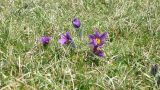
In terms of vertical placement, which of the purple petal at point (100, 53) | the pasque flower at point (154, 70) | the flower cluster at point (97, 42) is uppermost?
the flower cluster at point (97, 42)

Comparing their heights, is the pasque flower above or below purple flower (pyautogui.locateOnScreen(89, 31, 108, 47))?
below

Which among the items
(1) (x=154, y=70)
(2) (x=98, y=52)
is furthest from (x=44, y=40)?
(1) (x=154, y=70)

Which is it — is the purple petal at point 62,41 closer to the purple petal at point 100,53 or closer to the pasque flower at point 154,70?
the purple petal at point 100,53

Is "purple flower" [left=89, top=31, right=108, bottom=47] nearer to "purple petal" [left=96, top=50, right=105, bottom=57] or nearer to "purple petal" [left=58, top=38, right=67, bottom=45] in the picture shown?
"purple petal" [left=96, top=50, right=105, bottom=57]

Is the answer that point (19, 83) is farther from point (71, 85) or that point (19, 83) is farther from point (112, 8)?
point (112, 8)

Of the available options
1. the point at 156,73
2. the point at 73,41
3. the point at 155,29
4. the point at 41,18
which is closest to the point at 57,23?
the point at 41,18

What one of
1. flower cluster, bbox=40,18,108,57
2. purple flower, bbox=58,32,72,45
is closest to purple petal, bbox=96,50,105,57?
flower cluster, bbox=40,18,108,57

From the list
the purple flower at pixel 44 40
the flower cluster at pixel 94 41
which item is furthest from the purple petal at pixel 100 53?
the purple flower at pixel 44 40

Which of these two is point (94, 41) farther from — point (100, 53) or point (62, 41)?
point (62, 41)
